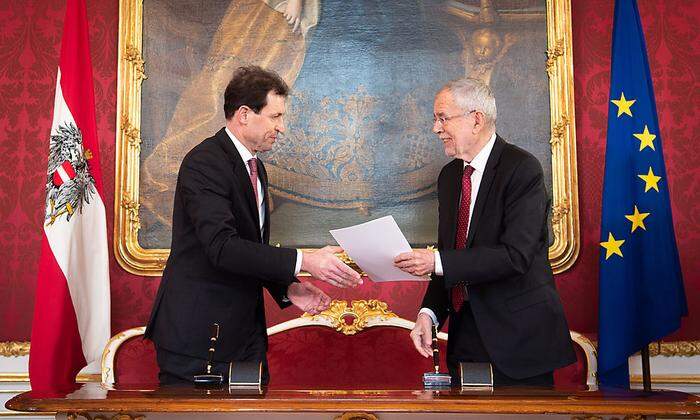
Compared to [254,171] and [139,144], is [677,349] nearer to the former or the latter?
[254,171]

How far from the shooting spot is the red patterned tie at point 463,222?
3.22 m

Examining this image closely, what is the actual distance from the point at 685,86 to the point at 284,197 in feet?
7.60

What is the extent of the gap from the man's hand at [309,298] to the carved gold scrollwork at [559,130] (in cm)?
173

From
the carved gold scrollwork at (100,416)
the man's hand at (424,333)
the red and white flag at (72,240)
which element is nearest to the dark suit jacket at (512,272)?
the man's hand at (424,333)

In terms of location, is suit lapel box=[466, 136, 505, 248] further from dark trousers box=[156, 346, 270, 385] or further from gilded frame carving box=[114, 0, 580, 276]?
gilded frame carving box=[114, 0, 580, 276]

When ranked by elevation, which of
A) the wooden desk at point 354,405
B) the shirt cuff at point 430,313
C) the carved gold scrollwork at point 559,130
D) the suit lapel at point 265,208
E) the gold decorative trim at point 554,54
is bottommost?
the wooden desk at point 354,405

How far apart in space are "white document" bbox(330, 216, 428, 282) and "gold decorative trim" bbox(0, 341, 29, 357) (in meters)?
2.26

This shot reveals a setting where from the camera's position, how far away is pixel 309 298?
138 inches

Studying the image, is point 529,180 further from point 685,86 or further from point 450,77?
point 685,86

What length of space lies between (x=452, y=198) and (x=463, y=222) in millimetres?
165

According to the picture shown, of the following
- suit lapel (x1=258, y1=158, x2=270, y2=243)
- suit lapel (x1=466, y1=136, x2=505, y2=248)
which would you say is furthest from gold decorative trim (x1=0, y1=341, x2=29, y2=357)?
suit lapel (x1=466, y1=136, x2=505, y2=248)

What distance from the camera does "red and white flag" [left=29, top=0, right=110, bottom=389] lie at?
4.00 m

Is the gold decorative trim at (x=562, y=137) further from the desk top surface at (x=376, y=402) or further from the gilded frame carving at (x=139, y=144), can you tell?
the desk top surface at (x=376, y=402)

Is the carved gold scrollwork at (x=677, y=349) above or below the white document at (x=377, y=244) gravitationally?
below
